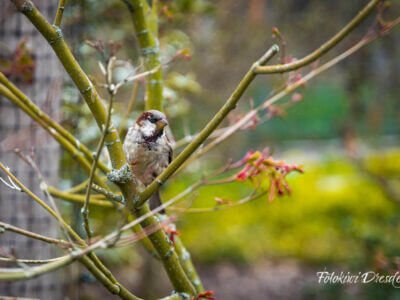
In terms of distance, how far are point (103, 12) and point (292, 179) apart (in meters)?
5.11

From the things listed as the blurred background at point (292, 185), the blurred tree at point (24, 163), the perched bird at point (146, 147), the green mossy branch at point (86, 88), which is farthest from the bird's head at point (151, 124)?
the blurred background at point (292, 185)

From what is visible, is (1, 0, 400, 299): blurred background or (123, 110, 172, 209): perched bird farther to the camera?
(1, 0, 400, 299): blurred background

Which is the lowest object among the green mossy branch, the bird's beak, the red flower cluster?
the red flower cluster

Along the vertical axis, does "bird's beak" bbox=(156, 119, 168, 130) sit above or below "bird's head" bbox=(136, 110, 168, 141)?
below

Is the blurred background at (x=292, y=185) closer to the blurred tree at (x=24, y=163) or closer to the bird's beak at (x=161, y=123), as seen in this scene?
the blurred tree at (x=24, y=163)

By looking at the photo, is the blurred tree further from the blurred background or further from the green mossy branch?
the green mossy branch

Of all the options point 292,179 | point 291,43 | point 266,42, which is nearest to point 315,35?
point 291,43

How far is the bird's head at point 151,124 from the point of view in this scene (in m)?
1.86

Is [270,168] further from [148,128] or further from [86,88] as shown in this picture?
[86,88]

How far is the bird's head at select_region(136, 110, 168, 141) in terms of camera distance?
1863 mm

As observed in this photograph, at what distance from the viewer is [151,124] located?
1926 millimetres

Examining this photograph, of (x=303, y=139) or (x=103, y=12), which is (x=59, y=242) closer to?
(x=103, y=12)

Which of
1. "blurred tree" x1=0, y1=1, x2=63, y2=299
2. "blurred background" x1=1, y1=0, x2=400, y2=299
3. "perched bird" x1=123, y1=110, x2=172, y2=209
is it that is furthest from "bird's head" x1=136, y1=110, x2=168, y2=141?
"blurred background" x1=1, y1=0, x2=400, y2=299

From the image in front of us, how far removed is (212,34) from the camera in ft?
19.2
